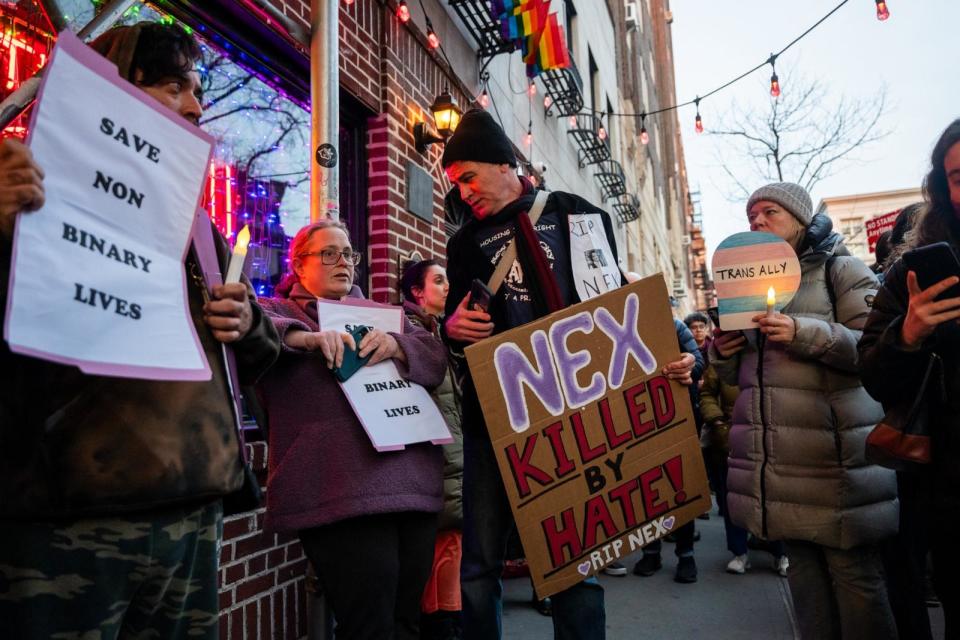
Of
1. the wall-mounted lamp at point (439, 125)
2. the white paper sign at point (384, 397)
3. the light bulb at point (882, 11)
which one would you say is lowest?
the white paper sign at point (384, 397)

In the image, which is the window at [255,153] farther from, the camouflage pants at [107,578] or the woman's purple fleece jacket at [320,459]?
the camouflage pants at [107,578]

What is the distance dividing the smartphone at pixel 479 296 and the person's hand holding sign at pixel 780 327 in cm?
102

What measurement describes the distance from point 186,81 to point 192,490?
887mm

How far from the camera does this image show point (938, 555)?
73.9 inches

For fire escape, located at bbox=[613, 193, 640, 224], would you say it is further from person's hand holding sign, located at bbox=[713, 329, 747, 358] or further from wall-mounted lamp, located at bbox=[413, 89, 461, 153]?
person's hand holding sign, located at bbox=[713, 329, 747, 358]

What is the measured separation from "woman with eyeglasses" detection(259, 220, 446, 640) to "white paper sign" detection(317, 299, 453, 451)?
1.8 inches

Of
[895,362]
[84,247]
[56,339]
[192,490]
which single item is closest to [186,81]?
[84,247]

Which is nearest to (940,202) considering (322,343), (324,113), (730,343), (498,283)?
(730,343)

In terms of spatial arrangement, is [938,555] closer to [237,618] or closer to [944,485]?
[944,485]

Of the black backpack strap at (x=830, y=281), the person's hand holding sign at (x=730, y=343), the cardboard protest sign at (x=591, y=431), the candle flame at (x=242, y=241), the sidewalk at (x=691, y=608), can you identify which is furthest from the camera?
the sidewalk at (x=691, y=608)

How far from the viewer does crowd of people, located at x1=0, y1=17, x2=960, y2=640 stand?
46.7 inches

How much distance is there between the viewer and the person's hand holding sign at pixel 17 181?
3.28 feet

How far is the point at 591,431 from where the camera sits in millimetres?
2285

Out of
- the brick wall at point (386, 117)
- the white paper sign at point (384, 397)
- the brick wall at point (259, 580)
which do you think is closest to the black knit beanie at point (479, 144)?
the white paper sign at point (384, 397)
